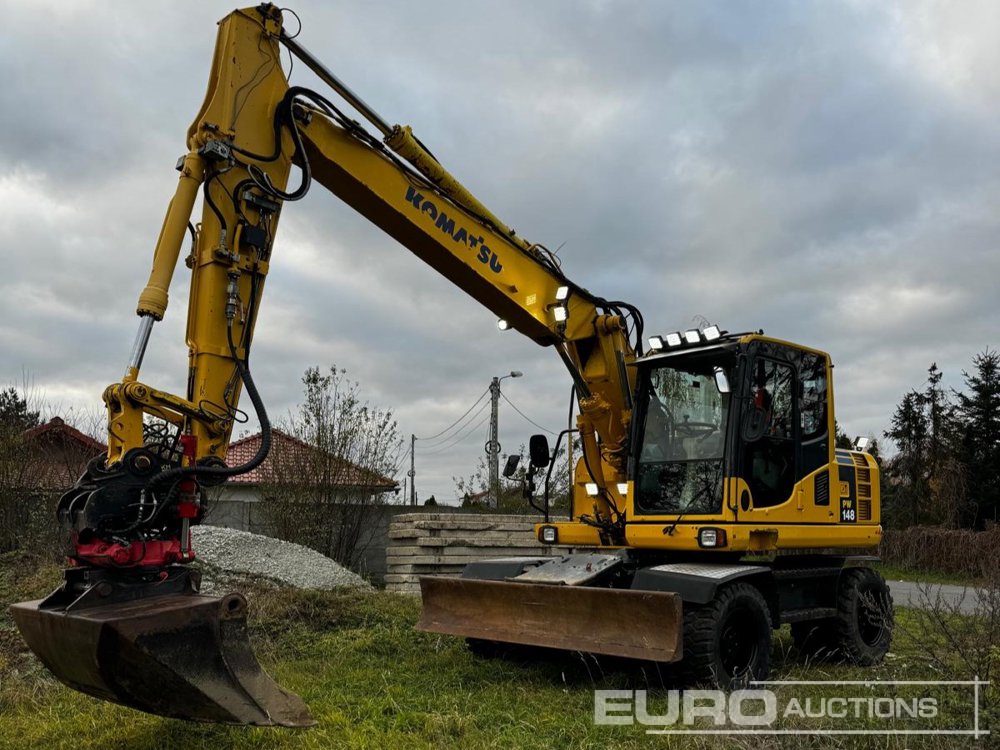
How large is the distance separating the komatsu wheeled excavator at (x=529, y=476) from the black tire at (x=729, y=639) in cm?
2

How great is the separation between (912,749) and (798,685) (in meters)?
2.23

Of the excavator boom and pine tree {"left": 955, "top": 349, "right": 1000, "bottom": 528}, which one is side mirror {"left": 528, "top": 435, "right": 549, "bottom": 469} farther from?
pine tree {"left": 955, "top": 349, "right": 1000, "bottom": 528}

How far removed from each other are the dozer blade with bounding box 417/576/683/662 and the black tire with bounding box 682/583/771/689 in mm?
298

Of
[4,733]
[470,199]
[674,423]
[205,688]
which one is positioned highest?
[470,199]

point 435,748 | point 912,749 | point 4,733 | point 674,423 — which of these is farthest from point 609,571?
point 4,733

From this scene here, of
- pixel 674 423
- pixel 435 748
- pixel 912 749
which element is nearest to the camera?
pixel 912 749

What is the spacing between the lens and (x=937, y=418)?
110ft

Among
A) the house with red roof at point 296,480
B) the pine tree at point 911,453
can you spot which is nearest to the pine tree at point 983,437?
the pine tree at point 911,453

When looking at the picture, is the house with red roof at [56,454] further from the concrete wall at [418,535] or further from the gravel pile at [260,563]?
the gravel pile at [260,563]

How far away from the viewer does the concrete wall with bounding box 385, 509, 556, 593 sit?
1162 cm

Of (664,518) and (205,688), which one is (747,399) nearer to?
(664,518)

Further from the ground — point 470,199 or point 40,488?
point 470,199

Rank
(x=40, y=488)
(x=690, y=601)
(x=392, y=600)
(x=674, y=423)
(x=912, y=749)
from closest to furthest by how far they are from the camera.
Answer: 1. (x=912, y=749)
2. (x=690, y=601)
3. (x=674, y=423)
4. (x=392, y=600)
5. (x=40, y=488)

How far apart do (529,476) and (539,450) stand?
0.45 metres
